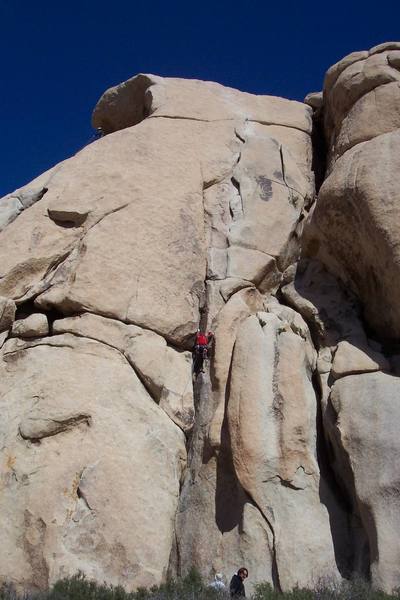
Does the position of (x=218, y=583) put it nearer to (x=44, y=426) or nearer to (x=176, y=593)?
(x=176, y=593)

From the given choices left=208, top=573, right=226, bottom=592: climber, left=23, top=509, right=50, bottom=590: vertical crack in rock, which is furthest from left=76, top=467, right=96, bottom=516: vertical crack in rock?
left=208, top=573, right=226, bottom=592: climber

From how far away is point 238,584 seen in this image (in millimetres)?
8609

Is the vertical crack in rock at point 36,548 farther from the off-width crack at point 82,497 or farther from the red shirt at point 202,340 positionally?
the red shirt at point 202,340

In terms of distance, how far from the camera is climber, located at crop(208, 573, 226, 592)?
8.61 meters

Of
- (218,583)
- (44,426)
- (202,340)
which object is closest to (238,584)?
(218,583)

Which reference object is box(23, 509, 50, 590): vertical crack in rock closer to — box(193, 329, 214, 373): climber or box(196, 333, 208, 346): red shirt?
box(193, 329, 214, 373): climber

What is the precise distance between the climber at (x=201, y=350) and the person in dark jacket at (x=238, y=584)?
3.42 meters

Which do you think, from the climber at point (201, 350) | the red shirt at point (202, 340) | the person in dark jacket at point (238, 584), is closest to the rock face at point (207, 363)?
the climber at point (201, 350)

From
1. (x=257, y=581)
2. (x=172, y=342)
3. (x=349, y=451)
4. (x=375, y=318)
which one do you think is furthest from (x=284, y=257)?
(x=257, y=581)

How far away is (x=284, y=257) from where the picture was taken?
1320 centimetres

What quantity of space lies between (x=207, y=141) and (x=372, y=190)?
4.49m

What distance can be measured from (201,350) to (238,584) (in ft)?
12.8

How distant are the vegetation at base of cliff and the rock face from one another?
30 centimetres

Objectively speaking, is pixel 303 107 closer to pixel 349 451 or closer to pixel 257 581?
pixel 349 451
